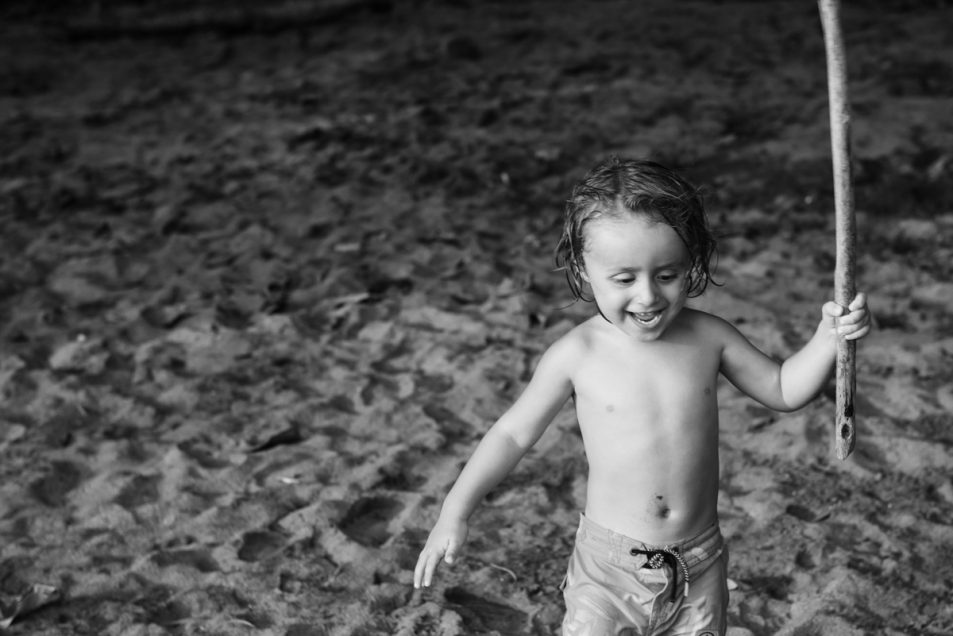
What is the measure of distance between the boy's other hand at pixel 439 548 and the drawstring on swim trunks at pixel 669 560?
33 centimetres

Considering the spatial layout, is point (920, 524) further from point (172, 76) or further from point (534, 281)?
point (172, 76)

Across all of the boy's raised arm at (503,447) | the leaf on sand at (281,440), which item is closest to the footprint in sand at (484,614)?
the boy's raised arm at (503,447)

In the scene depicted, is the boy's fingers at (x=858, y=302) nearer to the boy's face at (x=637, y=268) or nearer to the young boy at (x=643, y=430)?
the young boy at (x=643, y=430)

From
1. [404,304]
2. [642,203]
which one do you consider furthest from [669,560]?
[404,304]

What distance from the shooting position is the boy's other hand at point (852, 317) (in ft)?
6.77

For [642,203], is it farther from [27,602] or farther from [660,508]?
[27,602]

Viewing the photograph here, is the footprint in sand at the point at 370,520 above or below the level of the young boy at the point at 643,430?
below

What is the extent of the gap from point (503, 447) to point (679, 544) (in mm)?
381

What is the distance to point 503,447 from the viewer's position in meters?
2.34

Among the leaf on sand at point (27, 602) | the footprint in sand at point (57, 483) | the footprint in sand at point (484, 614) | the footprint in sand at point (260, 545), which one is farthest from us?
the footprint in sand at point (57, 483)

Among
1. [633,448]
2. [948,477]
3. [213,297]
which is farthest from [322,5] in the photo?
[633,448]

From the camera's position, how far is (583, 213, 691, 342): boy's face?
83.2 inches

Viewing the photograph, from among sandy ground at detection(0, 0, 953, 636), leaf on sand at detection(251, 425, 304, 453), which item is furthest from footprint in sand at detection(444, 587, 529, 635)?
leaf on sand at detection(251, 425, 304, 453)

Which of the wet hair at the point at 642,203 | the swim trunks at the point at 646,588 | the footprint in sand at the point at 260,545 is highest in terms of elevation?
the wet hair at the point at 642,203
